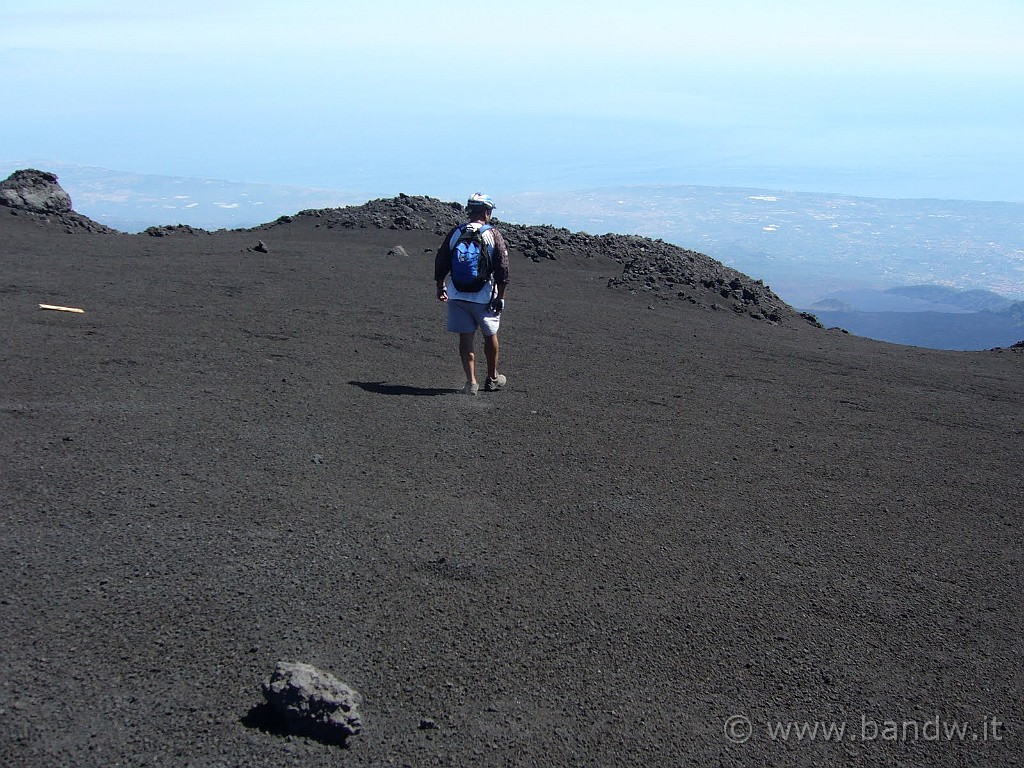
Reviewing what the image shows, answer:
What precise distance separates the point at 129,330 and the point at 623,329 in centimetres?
598

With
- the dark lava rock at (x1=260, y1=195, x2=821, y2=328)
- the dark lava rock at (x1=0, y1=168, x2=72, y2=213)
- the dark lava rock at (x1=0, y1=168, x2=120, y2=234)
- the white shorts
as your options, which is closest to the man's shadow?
A: the white shorts

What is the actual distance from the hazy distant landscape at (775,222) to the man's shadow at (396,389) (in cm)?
7973

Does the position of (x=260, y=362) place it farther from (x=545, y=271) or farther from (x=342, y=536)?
(x=545, y=271)

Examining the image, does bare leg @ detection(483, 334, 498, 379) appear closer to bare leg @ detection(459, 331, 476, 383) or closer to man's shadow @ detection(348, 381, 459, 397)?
bare leg @ detection(459, 331, 476, 383)

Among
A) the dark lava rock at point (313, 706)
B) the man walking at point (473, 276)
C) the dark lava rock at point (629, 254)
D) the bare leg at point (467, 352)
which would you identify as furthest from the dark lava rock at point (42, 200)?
the dark lava rock at point (313, 706)

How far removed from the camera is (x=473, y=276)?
698 centimetres

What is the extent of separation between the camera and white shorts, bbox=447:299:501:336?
715 centimetres

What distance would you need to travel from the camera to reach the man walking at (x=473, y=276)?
22.9 ft

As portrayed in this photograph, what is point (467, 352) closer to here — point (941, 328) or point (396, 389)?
point (396, 389)

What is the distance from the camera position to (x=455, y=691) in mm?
3369

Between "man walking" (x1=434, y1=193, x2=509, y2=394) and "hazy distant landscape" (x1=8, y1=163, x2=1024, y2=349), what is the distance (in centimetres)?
7968

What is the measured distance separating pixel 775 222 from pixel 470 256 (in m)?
140

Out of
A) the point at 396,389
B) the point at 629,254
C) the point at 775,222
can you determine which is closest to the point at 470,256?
the point at 396,389

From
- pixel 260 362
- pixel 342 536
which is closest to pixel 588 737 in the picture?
pixel 342 536
